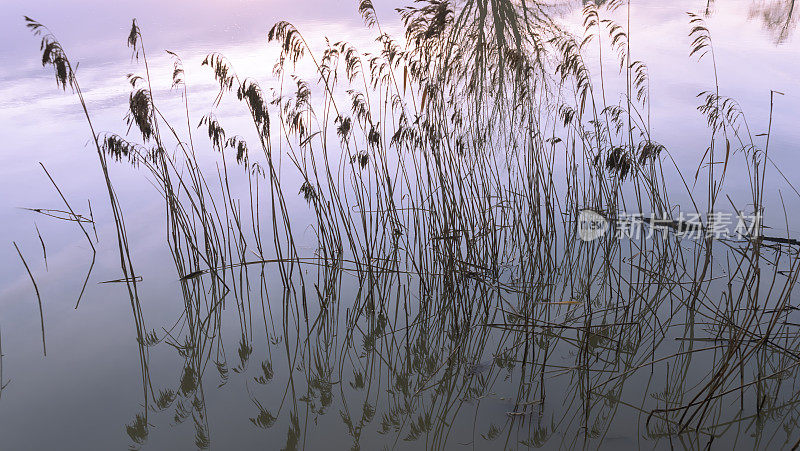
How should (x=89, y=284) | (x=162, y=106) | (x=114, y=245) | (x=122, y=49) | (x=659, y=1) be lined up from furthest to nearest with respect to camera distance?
(x=659, y=1) < (x=122, y=49) < (x=162, y=106) < (x=114, y=245) < (x=89, y=284)

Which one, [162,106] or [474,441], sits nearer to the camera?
[474,441]

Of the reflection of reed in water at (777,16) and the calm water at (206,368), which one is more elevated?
the reflection of reed in water at (777,16)

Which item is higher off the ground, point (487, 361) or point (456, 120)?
point (456, 120)

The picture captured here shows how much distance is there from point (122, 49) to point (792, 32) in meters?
9.71

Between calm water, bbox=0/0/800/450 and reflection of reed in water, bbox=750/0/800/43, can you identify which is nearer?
calm water, bbox=0/0/800/450

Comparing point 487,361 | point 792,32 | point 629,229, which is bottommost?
point 487,361

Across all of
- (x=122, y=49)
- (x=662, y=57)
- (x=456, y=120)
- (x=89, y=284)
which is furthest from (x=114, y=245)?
(x=662, y=57)

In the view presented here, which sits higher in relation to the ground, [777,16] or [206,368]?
[777,16]

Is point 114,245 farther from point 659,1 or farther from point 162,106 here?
point 659,1

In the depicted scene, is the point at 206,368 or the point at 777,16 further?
Answer: the point at 777,16

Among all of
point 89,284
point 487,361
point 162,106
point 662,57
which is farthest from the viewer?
point 662,57

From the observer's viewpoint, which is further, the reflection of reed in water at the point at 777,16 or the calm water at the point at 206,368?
the reflection of reed in water at the point at 777,16

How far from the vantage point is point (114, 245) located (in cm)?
Result: 379

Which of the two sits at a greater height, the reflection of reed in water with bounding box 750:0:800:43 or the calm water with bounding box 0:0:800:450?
the reflection of reed in water with bounding box 750:0:800:43
